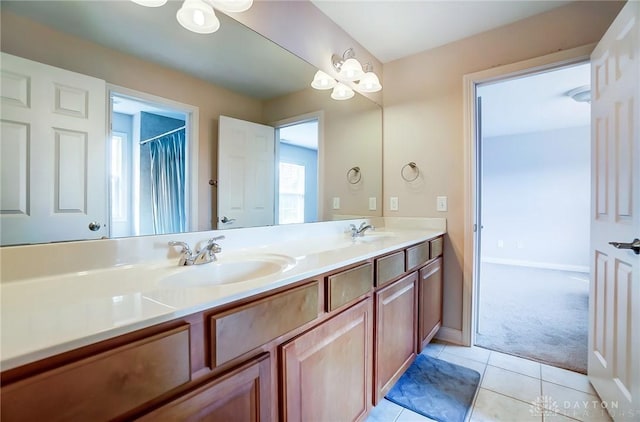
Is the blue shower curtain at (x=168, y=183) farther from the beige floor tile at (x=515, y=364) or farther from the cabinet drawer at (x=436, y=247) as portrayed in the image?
the beige floor tile at (x=515, y=364)

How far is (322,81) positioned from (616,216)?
5.58 feet

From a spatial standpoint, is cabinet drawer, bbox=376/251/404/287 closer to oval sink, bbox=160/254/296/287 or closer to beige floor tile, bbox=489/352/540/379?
oval sink, bbox=160/254/296/287

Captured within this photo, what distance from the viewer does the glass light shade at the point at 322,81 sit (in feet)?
6.08

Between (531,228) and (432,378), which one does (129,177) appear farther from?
(531,228)

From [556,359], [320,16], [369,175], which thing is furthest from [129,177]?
[556,359]

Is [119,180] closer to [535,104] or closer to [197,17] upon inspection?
[197,17]

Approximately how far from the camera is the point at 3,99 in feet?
2.53

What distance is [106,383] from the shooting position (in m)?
0.51

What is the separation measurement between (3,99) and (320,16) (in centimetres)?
167

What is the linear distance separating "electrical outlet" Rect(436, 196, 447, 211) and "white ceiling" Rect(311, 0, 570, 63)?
1.17 meters

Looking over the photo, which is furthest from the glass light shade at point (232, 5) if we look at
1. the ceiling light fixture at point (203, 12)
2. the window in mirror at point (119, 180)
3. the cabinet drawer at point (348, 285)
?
the cabinet drawer at point (348, 285)

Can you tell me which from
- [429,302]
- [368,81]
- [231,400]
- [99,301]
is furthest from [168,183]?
[429,302]

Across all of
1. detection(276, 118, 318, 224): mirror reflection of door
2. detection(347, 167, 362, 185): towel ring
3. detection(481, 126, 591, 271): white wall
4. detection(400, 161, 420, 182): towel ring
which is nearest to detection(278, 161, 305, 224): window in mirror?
detection(276, 118, 318, 224): mirror reflection of door

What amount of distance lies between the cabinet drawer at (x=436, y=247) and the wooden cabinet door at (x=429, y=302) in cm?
5
